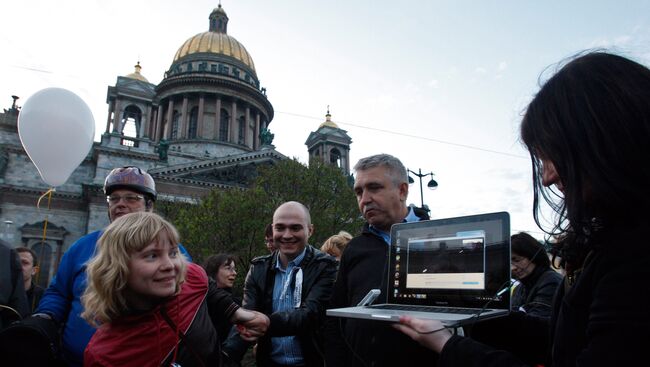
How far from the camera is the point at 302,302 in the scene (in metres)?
3.74

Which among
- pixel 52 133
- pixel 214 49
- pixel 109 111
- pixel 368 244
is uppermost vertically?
pixel 214 49

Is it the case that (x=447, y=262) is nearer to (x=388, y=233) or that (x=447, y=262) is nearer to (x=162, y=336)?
(x=388, y=233)

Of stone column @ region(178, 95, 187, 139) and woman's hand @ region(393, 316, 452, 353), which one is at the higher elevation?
stone column @ region(178, 95, 187, 139)

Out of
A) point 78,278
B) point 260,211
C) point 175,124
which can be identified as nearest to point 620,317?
point 78,278

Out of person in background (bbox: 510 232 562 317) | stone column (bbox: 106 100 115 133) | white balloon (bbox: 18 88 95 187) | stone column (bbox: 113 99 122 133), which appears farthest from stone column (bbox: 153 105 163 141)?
person in background (bbox: 510 232 562 317)

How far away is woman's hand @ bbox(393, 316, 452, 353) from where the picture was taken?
67.6 inches

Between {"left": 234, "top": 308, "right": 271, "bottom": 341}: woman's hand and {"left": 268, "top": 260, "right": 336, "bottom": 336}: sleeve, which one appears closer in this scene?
{"left": 234, "top": 308, "right": 271, "bottom": 341}: woman's hand

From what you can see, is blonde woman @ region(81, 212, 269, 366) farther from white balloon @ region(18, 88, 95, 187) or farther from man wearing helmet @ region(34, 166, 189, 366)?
white balloon @ region(18, 88, 95, 187)

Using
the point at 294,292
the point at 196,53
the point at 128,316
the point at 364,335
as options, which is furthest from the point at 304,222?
the point at 196,53

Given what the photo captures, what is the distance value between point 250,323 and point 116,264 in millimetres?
898

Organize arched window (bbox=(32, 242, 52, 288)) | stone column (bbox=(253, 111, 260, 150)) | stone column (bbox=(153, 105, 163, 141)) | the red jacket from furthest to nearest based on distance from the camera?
stone column (bbox=(253, 111, 260, 150))
stone column (bbox=(153, 105, 163, 141))
arched window (bbox=(32, 242, 52, 288))
the red jacket

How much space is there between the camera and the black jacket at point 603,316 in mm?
1251

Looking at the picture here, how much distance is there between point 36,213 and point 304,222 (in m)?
34.6

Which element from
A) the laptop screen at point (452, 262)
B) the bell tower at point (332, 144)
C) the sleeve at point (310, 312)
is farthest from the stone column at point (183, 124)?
the laptop screen at point (452, 262)
